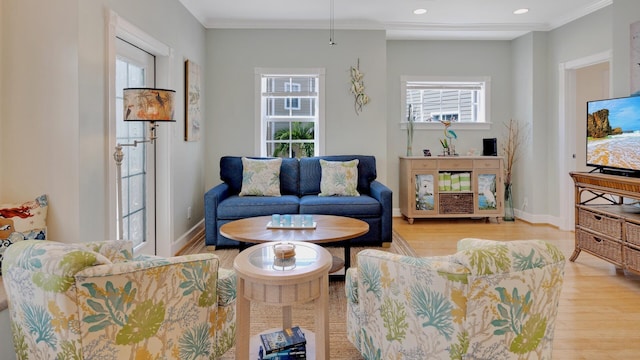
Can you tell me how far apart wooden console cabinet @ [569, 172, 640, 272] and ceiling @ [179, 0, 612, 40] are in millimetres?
2261

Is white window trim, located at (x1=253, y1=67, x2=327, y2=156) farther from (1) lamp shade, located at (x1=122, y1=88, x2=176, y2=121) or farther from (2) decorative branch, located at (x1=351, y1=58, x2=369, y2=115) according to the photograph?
(1) lamp shade, located at (x1=122, y1=88, x2=176, y2=121)

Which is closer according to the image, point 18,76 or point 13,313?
point 13,313

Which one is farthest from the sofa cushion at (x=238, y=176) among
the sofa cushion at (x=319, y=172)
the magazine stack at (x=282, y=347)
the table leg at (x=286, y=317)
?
the magazine stack at (x=282, y=347)

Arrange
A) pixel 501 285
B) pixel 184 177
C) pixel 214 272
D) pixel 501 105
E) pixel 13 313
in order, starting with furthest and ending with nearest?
pixel 501 105 → pixel 184 177 → pixel 214 272 → pixel 13 313 → pixel 501 285

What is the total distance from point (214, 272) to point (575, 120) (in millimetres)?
5064

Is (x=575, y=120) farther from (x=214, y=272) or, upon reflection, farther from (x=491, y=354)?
(x=214, y=272)

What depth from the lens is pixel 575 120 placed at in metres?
4.80

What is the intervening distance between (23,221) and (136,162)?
129cm

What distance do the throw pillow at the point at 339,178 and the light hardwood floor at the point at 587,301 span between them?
3.07ft

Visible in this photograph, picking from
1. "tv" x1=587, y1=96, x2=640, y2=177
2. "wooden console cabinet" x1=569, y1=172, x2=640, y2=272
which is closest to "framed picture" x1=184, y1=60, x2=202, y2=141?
"wooden console cabinet" x1=569, y1=172, x2=640, y2=272

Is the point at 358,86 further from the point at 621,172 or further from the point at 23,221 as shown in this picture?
the point at 23,221

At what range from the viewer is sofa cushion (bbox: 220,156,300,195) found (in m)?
4.62

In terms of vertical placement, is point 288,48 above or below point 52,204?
above

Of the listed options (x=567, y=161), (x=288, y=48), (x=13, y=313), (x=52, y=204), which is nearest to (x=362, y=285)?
(x=13, y=313)
